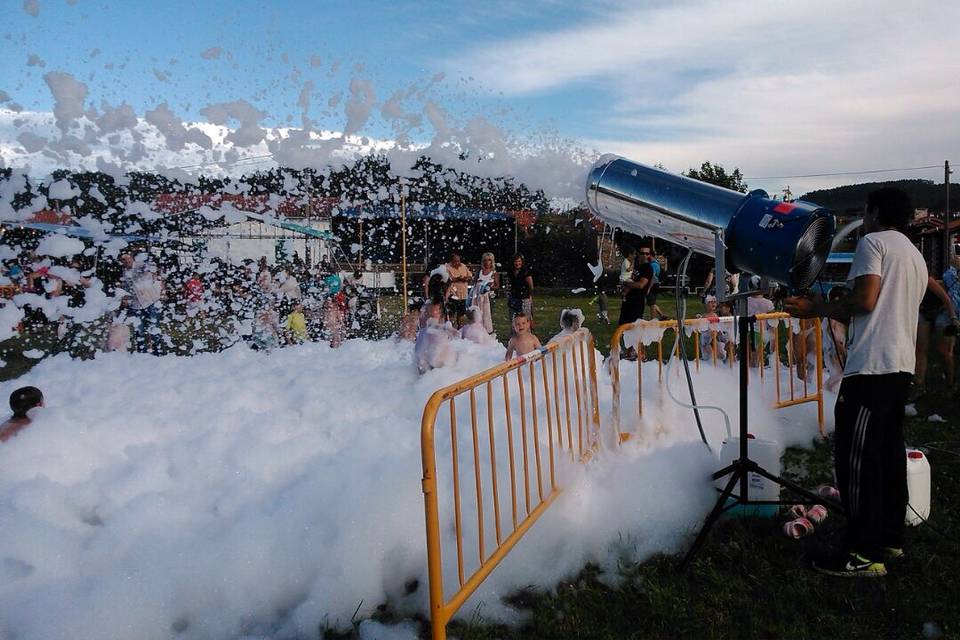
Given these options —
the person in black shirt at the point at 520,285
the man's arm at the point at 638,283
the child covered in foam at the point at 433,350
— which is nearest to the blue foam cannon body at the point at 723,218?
the child covered in foam at the point at 433,350

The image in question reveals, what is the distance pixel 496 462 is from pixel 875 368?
6.06 ft

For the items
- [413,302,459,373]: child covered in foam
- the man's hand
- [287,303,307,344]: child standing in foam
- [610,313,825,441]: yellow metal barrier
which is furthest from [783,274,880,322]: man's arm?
[287,303,307,344]: child standing in foam

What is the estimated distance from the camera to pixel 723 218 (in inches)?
135

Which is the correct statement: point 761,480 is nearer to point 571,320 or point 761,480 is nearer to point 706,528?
point 706,528

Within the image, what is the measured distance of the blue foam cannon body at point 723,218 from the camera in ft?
10.7

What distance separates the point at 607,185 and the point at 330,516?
220cm

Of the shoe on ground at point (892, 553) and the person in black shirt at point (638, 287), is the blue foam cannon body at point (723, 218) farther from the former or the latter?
the person in black shirt at point (638, 287)

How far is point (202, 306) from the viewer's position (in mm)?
13664

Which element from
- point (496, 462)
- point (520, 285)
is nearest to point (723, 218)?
point (496, 462)

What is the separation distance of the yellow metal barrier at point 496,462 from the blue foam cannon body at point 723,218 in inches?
34.5

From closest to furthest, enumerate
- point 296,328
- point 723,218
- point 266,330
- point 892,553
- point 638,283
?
point 723,218, point 892,553, point 638,283, point 266,330, point 296,328

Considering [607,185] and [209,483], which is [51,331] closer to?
[209,483]

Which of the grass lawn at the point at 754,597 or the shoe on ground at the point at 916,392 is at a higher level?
the grass lawn at the point at 754,597

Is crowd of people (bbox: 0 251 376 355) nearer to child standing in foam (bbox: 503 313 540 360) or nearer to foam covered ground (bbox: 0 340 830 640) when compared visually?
child standing in foam (bbox: 503 313 540 360)
